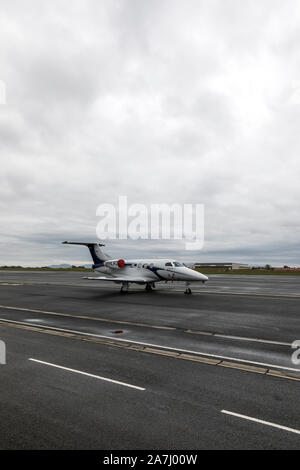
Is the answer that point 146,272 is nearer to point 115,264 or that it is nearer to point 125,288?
point 125,288

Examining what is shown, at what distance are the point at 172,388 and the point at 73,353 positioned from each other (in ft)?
15.5

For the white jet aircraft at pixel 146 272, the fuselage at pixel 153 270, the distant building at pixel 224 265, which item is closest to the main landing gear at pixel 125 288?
the white jet aircraft at pixel 146 272

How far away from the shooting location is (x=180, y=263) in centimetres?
3055

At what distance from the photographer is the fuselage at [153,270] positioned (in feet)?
96.4

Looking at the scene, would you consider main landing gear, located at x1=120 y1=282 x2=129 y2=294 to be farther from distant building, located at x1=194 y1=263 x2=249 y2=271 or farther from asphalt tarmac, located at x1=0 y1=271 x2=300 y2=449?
distant building, located at x1=194 y1=263 x2=249 y2=271

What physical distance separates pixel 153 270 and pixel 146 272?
949 mm

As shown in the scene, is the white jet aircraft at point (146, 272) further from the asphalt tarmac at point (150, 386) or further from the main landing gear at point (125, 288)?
the asphalt tarmac at point (150, 386)

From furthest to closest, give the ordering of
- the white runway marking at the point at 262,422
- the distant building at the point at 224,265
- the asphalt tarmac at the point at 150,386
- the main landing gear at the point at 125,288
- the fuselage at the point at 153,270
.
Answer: the distant building at the point at 224,265
the main landing gear at the point at 125,288
the fuselage at the point at 153,270
the white runway marking at the point at 262,422
the asphalt tarmac at the point at 150,386

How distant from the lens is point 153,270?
31.5 metres

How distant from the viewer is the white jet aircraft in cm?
2948

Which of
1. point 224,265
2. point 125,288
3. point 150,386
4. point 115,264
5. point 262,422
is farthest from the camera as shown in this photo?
point 224,265

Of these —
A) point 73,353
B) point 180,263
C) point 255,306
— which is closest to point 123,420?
point 73,353

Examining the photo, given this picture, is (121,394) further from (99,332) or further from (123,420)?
(99,332)

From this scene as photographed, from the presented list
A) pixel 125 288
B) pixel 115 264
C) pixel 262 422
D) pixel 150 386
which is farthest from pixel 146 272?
A: pixel 262 422
